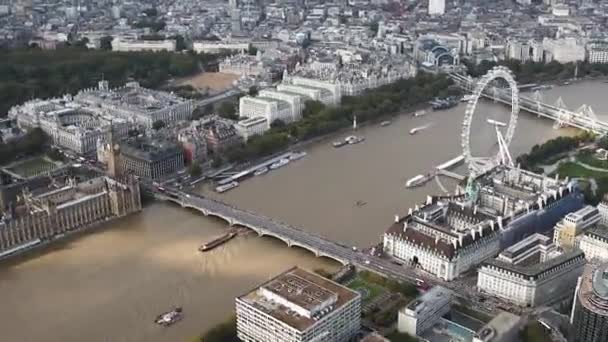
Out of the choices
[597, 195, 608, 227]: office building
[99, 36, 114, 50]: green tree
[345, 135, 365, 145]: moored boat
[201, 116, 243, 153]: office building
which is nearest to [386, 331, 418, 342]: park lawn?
[597, 195, 608, 227]: office building

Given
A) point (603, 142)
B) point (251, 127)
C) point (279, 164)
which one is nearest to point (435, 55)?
point (603, 142)

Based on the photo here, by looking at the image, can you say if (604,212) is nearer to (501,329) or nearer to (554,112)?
(501,329)

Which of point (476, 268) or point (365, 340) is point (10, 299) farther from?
point (476, 268)

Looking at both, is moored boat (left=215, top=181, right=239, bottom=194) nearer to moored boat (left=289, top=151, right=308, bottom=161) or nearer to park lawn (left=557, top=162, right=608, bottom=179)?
moored boat (left=289, top=151, right=308, bottom=161)

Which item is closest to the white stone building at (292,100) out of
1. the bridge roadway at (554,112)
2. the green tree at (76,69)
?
the green tree at (76,69)

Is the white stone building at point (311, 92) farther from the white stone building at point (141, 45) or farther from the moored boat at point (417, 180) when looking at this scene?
the white stone building at point (141, 45)

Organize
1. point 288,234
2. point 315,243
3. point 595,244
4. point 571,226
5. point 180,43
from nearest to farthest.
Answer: point 595,244 < point 571,226 < point 315,243 < point 288,234 < point 180,43
